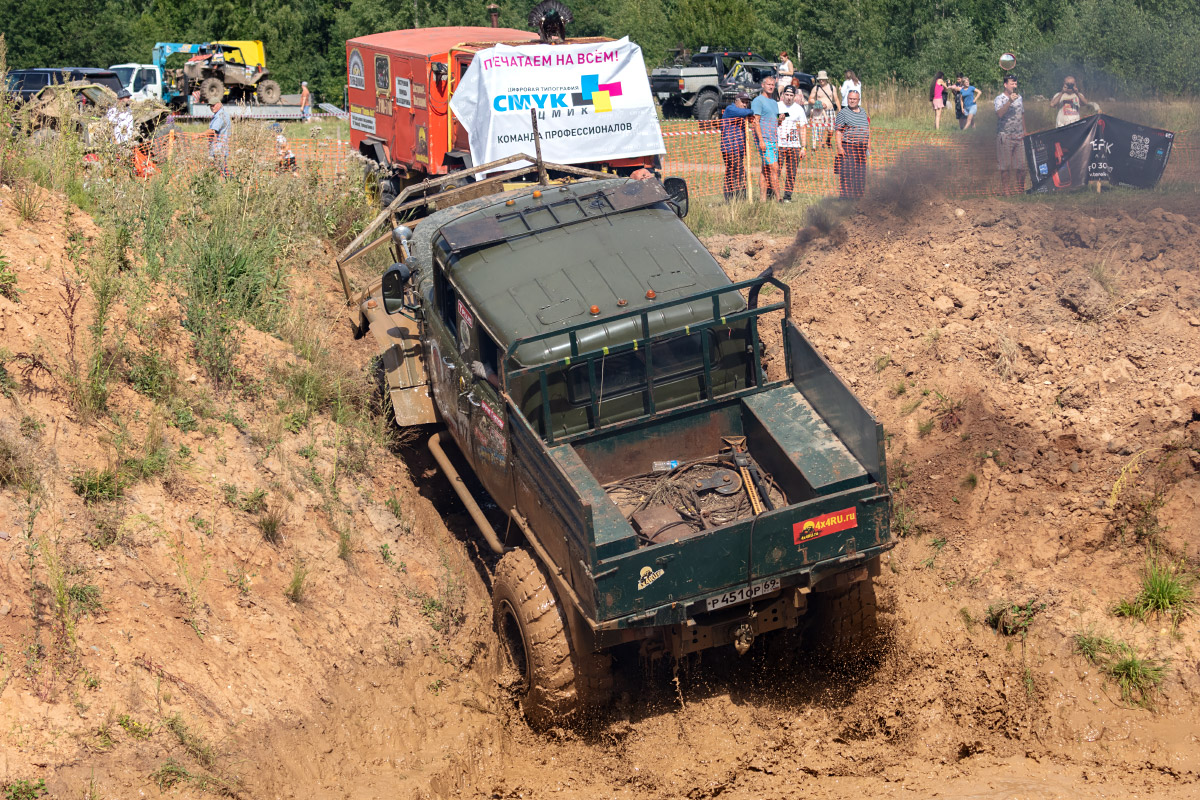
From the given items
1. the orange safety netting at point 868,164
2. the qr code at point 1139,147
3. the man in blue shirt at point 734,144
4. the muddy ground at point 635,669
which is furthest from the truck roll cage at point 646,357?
the man in blue shirt at point 734,144

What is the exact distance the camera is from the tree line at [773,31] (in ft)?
71.7

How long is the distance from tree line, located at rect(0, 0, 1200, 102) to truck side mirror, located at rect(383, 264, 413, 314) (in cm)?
1693

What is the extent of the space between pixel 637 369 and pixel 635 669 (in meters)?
1.82

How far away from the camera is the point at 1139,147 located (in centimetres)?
1166

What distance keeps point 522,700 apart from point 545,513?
119 centimetres

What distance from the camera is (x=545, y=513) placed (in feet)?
19.1

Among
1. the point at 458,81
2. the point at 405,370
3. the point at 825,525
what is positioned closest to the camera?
the point at 825,525

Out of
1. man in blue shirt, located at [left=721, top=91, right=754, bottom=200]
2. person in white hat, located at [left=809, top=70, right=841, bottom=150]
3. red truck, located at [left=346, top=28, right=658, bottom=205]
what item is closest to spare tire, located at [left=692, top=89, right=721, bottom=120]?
person in white hat, located at [left=809, top=70, right=841, bottom=150]

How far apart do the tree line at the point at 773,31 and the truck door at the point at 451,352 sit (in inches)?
664

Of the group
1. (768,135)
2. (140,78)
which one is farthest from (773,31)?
(768,135)

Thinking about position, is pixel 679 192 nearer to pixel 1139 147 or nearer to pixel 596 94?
pixel 596 94

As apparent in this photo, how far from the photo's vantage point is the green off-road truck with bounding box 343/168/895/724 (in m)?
5.38

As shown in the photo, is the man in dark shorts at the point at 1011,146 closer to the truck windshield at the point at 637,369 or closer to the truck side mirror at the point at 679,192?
the truck side mirror at the point at 679,192

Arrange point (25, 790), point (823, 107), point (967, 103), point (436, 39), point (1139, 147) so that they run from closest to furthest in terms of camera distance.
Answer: point (25, 790), point (1139, 147), point (436, 39), point (823, 107), point (967, 103)
